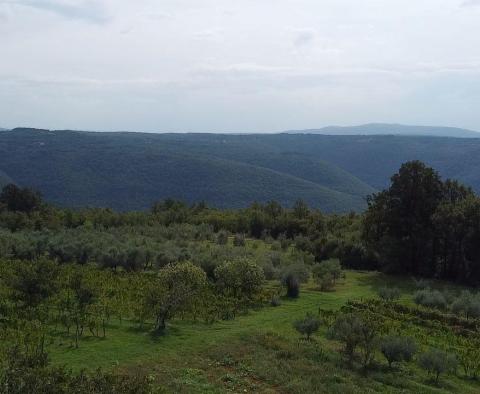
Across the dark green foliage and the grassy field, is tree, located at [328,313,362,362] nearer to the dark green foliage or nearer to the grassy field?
the grassy field

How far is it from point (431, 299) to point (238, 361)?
58.0 ft

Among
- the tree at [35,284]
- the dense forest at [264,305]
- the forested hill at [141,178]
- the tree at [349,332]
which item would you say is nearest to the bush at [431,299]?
the dense forest at [264,305]

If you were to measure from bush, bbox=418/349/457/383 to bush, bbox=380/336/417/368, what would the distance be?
1.99 ft

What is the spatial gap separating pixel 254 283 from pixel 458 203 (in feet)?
67.8

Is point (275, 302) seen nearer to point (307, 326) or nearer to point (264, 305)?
point (264, 305)

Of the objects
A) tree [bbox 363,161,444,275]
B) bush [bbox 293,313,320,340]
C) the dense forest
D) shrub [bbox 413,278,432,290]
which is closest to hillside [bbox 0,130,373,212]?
the dense forest

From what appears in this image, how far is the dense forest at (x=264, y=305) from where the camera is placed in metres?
23.3

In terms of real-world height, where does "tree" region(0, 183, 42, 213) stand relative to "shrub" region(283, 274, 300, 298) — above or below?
above

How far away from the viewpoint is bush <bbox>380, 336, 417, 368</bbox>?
24891 millimetres

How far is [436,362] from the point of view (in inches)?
934

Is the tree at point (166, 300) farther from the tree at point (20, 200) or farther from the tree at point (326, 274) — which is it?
the tree at point (20, 200)

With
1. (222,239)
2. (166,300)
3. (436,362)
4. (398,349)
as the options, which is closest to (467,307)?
(398,349)

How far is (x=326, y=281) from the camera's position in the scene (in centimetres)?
4141

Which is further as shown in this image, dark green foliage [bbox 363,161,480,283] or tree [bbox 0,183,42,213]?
tree [bbox 0,183,42,213]
